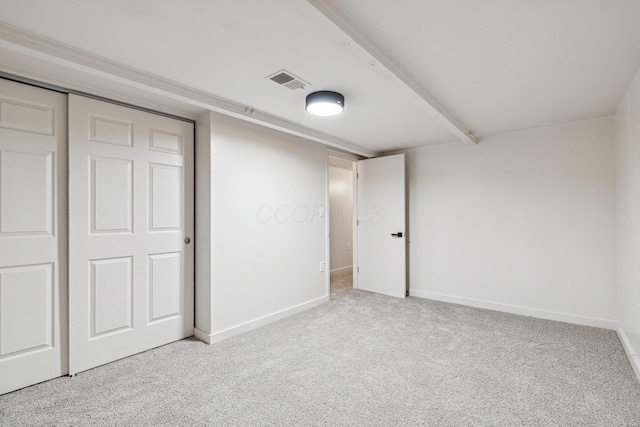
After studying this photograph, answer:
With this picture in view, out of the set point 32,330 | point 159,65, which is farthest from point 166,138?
point 32,330

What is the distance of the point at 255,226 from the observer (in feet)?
10.4

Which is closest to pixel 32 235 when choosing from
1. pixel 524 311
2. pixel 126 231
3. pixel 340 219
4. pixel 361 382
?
pixel 126 231

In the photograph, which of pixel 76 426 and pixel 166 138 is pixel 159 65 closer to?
pixel 166 138

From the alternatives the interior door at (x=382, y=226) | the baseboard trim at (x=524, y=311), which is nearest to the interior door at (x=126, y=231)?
the interior door at (x=382, y=226)

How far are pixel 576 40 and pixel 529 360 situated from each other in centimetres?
231

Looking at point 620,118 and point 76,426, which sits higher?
point 620,118

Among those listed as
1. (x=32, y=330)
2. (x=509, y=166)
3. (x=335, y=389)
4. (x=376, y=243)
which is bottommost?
(x=335, y=389)

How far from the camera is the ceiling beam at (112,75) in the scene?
160 cm

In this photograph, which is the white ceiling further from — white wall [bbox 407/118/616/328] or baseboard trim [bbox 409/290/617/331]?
baseboard trim [bbox 409/290/617/331]

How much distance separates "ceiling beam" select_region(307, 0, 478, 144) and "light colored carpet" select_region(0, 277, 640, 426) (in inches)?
83.4

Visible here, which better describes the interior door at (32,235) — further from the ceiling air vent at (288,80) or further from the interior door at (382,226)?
the interior door at (382,226)

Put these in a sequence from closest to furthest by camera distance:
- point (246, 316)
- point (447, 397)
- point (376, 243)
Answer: point (447, 397), point (246, 316), point (376, 243)

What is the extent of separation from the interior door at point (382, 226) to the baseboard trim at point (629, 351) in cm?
218

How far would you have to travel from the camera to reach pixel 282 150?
11.3 feet
